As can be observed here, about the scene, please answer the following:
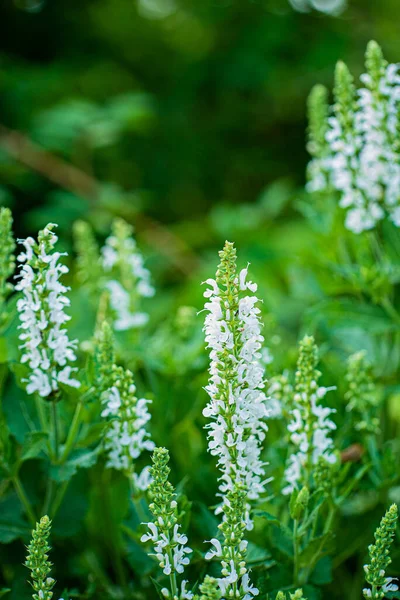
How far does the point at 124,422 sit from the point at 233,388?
35cm

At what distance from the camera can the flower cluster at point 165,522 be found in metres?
1.25

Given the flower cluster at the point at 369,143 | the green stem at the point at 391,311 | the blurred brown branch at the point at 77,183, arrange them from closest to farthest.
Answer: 1. the flower cluster at the point at 369,143
2. the green stem at the point at 391,311
3. the blurred brown branch at the point at 77,183

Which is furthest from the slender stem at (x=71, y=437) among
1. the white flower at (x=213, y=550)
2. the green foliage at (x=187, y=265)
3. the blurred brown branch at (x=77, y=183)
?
the blurred brown branch at (x=77, y=183)

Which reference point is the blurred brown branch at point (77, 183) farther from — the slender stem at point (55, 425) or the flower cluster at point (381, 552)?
the flower cluster at point (381, 552)

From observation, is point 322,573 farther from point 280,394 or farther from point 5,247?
point 5,247

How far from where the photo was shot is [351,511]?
6.73 ft

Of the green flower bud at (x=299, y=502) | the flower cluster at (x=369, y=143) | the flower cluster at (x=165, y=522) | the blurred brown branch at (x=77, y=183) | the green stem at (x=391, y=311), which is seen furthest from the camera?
the blurred brown branch at (x=77, y=183)

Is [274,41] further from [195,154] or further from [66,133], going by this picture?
[66,133]

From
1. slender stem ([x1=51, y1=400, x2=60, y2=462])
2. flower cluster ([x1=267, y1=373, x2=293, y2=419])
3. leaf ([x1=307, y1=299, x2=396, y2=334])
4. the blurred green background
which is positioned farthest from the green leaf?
the blurred green background

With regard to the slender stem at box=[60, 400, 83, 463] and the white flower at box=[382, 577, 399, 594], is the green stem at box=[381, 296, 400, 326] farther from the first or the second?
the slender stem at box=[60, 400, 83, 463]

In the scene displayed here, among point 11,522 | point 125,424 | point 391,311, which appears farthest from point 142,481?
point 391,311

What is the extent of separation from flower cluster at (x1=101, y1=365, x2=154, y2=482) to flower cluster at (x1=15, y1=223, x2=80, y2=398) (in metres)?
0.10

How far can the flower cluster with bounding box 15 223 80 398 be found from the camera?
57.7 inches

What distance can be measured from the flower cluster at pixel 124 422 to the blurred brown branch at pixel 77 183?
2.56 meters
